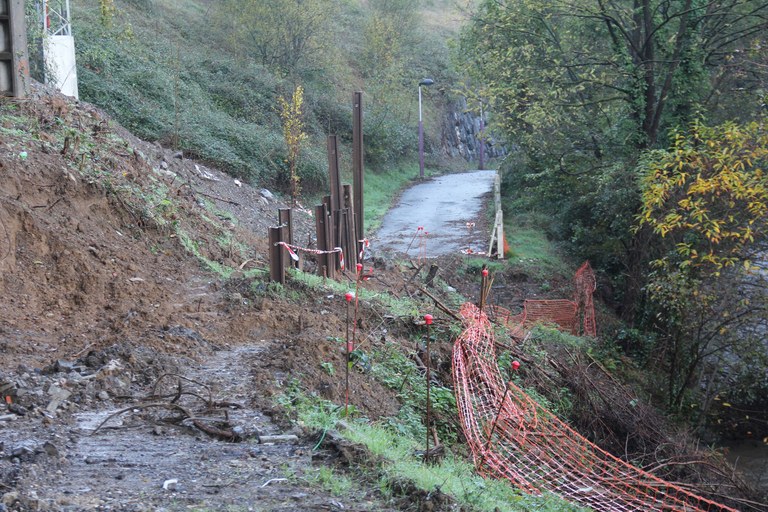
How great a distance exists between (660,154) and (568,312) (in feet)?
14.7

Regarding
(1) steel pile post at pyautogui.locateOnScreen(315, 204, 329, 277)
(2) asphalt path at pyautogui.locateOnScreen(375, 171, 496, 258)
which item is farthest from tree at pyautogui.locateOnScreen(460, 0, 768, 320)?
(1) steel pile post at pyautogui.locateOnScreen(315, 204, 329, 277)

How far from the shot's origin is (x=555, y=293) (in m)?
17.7

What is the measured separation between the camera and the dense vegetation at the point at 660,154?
1141cm

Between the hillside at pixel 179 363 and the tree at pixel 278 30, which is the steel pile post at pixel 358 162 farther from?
the tree at pixel 278 30

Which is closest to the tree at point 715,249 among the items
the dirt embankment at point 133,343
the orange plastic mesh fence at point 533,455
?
the orange plastic mesh fence at point 533,455

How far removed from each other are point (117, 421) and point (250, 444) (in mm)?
1093

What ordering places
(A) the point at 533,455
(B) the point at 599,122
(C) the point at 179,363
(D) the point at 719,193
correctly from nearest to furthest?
(C) the point at 179,363, (A) the point at 533,455, (D) the point at 719,193, (B) the point at 599,122

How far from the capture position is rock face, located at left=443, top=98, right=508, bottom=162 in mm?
50306

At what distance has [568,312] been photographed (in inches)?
635

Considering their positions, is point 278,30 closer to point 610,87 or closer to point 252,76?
point 252,76

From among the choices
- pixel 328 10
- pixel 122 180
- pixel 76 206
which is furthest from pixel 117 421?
pixel 328 10

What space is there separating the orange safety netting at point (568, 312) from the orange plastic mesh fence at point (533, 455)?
548cm

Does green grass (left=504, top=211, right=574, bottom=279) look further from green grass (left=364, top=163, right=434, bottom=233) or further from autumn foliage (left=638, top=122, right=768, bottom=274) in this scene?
autumn foliage (left=638, top=122, right=768, bottom=274)

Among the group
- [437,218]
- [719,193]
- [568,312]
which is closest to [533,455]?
[719,193]
